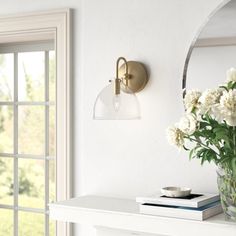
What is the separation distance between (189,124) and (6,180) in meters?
1.71

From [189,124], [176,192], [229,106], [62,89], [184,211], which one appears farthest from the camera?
[62,89]

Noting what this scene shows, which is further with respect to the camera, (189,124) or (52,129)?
(52,129)

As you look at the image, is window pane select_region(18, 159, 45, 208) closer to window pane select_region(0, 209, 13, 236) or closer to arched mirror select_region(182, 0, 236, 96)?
window pane select_region(0, 209, 13, 236)

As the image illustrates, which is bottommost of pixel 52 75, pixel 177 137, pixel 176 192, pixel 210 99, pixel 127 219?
pixel 127 219

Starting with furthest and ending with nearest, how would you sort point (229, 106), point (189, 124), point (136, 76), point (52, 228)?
1. point (52, 228)
2. point (136, 76)
3. point (189, 124)
4. point (229, 106)

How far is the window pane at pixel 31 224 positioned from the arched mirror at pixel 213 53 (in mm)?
1318

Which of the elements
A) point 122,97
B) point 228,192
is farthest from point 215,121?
point 122,97

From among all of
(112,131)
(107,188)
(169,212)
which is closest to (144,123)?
(112,131)

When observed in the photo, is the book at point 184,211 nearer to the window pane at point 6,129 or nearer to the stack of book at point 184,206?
the stack of book at point 184,206

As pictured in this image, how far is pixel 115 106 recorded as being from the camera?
2.42 meters

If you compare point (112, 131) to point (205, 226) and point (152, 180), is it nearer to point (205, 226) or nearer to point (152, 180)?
point (152, 180)

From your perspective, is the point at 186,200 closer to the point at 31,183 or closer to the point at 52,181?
the point at 52,181

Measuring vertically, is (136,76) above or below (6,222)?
above

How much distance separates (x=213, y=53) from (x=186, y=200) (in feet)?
1.97
